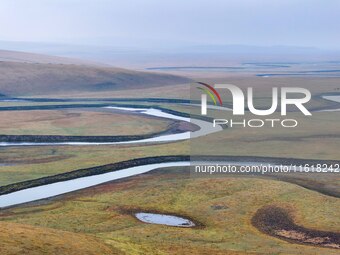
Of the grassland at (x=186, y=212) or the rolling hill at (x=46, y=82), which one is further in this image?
the rolling hill at (x=46, y=82)

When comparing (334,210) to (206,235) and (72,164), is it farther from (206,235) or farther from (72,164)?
(72,164)

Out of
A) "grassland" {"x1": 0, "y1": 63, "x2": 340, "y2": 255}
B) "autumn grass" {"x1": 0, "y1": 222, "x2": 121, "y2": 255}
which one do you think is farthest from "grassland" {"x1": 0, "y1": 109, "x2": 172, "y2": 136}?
"autumn grass" {"x1": 0, "y1": 222, "x2": 121, "y2": 255}

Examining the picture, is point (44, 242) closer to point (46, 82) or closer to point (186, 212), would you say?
point (186, 212)

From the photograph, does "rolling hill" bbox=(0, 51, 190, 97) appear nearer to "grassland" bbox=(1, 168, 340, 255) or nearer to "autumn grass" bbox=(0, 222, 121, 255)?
"grassland" bbox=(1, 168, 340, 255)

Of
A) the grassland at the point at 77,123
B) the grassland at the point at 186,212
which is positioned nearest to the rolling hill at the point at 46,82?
the grassland at the point at 77,123

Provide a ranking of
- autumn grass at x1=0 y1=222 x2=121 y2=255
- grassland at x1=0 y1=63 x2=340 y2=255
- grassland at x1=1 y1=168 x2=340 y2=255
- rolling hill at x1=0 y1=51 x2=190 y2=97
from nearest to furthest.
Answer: autumn grass at x1=0 y1=222 x2=121 y2=255 → grassland at x1=0 y1=63 x2=340 y2=255 → grassland at x1=1 y1=168 x2=340 y2=255 → rolling hill at x1=0 y1=51 x2=190 y2=97

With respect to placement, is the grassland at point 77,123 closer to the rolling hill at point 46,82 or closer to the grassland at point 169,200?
the grassland at point 169,200

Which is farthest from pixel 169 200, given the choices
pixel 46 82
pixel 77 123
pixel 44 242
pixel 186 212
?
pixel 46 82

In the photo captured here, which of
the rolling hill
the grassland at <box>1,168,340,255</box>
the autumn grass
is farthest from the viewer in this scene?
the rolling hill

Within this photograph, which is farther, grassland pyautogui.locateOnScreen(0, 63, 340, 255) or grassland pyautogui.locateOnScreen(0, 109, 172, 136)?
grassland pyautogui.locateOnScreen(0, 109, 172, 136)
